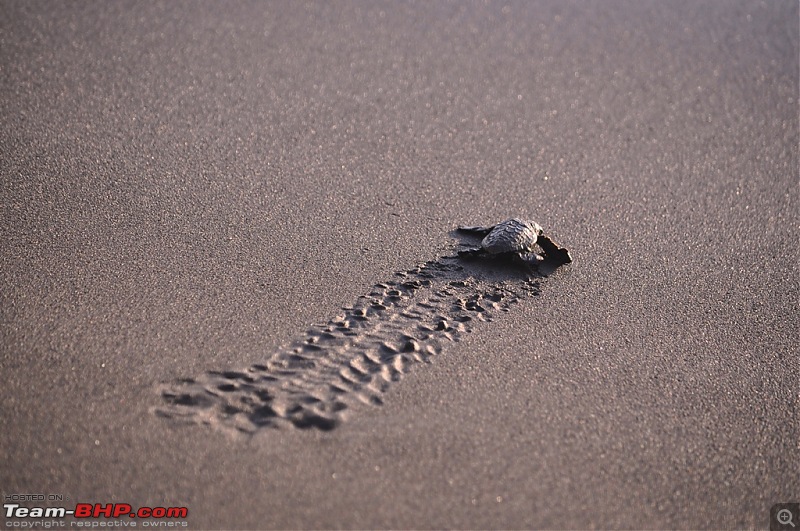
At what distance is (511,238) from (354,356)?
0.78 meters

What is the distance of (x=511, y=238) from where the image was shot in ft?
8.59

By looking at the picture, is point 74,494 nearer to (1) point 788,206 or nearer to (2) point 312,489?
(2) point 312,489

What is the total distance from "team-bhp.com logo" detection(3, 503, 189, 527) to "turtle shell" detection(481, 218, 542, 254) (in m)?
1.35

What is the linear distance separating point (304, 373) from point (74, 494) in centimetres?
62

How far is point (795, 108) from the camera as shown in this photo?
4.02m

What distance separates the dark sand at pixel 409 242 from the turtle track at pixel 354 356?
46mm

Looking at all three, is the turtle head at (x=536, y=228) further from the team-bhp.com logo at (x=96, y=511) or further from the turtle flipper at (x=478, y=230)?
the team-bhp.com logo at (x=96, y=511)

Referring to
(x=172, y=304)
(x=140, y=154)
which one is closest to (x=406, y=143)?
(x=140, y=154)

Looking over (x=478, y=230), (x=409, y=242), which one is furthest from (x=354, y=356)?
(x=478, y=230)

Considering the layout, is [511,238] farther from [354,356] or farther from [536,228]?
[354,356]

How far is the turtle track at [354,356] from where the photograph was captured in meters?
1.91

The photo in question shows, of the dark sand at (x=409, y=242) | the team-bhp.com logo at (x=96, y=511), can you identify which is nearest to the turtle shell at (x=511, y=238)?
the dark sand at (x=409, y=242)

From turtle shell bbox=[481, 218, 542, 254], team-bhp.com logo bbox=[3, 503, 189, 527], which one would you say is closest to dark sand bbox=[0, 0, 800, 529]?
team-bhp.com logo bbox=[3, 503, 189, 527]

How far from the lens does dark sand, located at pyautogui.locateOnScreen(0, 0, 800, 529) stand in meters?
1.81
